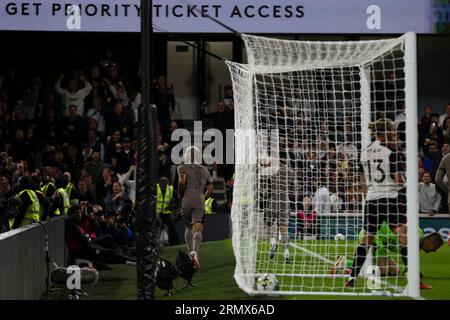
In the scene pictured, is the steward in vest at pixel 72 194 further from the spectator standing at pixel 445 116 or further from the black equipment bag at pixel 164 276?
the spectator standing at pixel 445 116

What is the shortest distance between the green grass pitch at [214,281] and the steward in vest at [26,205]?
1112 millimetres

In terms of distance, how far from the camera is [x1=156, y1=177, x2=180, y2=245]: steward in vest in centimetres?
1853

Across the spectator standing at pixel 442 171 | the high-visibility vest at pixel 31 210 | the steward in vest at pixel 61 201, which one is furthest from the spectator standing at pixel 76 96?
the high-visibility vest at pixel 31 210

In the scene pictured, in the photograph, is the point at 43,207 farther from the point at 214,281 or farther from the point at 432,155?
the point at 432,155

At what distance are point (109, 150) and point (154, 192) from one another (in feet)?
39.4

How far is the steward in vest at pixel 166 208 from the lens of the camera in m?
18.5

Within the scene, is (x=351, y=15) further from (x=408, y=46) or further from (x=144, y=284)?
(x=144, y=284)

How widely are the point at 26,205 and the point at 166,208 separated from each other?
22.8ft

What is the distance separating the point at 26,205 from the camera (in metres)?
11.8

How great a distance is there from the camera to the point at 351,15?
20.2 meters

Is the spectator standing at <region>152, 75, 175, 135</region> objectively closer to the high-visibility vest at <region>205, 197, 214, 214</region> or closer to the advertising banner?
the advertising banner

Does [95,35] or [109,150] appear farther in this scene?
[95,35]

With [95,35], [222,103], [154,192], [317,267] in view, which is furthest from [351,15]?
[154,192]

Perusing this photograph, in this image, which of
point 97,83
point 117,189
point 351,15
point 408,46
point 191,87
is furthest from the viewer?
point 191,87
